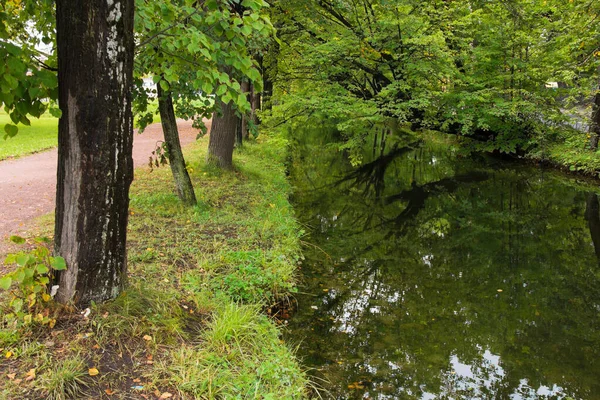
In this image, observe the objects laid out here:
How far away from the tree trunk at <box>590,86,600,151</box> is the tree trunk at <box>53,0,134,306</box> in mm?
17209

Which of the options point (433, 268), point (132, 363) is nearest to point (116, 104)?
point (132, 363)

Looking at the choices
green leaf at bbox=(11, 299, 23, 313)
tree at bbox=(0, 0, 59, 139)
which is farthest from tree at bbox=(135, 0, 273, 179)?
green leaf at bbox=(11, 299, 23, 313)

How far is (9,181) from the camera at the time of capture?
10.8 m

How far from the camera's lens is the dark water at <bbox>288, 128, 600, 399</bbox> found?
502 centimetres

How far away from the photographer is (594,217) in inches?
463

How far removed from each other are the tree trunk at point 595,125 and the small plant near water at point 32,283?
58.5 feet

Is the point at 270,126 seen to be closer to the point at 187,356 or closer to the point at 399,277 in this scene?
the point at 399,277

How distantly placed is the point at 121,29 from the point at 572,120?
60.3 ft

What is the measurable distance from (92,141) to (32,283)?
3.90ft

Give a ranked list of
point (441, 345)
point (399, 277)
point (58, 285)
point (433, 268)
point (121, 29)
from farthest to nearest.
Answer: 1. point (433, 268)
2. point (399, 277)
3. point (441, 345)
4. point (58, 285)
5. point (121, 29)

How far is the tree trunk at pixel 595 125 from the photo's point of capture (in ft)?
52.0

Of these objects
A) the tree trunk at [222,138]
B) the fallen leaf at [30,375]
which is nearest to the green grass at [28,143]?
the tree trunk at [222,138]

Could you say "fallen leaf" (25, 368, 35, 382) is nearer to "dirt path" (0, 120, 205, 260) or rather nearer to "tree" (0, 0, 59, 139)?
"tree" (0, 0, 59, 139)

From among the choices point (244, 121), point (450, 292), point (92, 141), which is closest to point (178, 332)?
point (92, 141)
